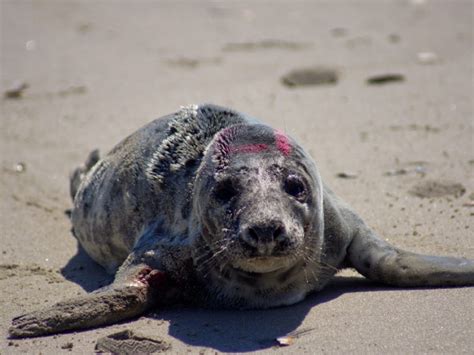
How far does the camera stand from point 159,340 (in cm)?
474

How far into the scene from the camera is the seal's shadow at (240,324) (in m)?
4.69

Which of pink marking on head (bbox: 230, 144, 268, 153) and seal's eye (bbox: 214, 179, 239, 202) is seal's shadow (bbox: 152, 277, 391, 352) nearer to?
seal's eye (bbox: 214, 179, 239, 202)

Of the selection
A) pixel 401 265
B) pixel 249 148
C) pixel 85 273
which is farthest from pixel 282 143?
pixel 85 273

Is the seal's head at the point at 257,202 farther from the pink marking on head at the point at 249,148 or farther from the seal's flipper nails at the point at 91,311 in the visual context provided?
the seal's flipper nails at the point at 91,311

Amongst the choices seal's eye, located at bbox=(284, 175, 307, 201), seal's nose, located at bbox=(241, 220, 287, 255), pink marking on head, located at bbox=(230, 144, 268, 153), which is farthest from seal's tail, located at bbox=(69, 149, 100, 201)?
seal's nose, located at bbox=(241, 220, 287, 255)

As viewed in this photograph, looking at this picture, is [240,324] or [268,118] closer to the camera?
[240,324]

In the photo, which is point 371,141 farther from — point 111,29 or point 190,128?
point 111,29

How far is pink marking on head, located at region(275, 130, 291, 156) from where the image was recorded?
5.11 meters

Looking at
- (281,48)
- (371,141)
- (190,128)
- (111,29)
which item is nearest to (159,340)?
(190,128)

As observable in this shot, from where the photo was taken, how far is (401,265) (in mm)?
5285

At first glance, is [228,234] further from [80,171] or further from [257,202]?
[80,171]

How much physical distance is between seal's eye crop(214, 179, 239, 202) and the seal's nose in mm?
356

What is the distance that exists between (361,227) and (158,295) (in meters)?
1.19

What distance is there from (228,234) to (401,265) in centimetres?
104
